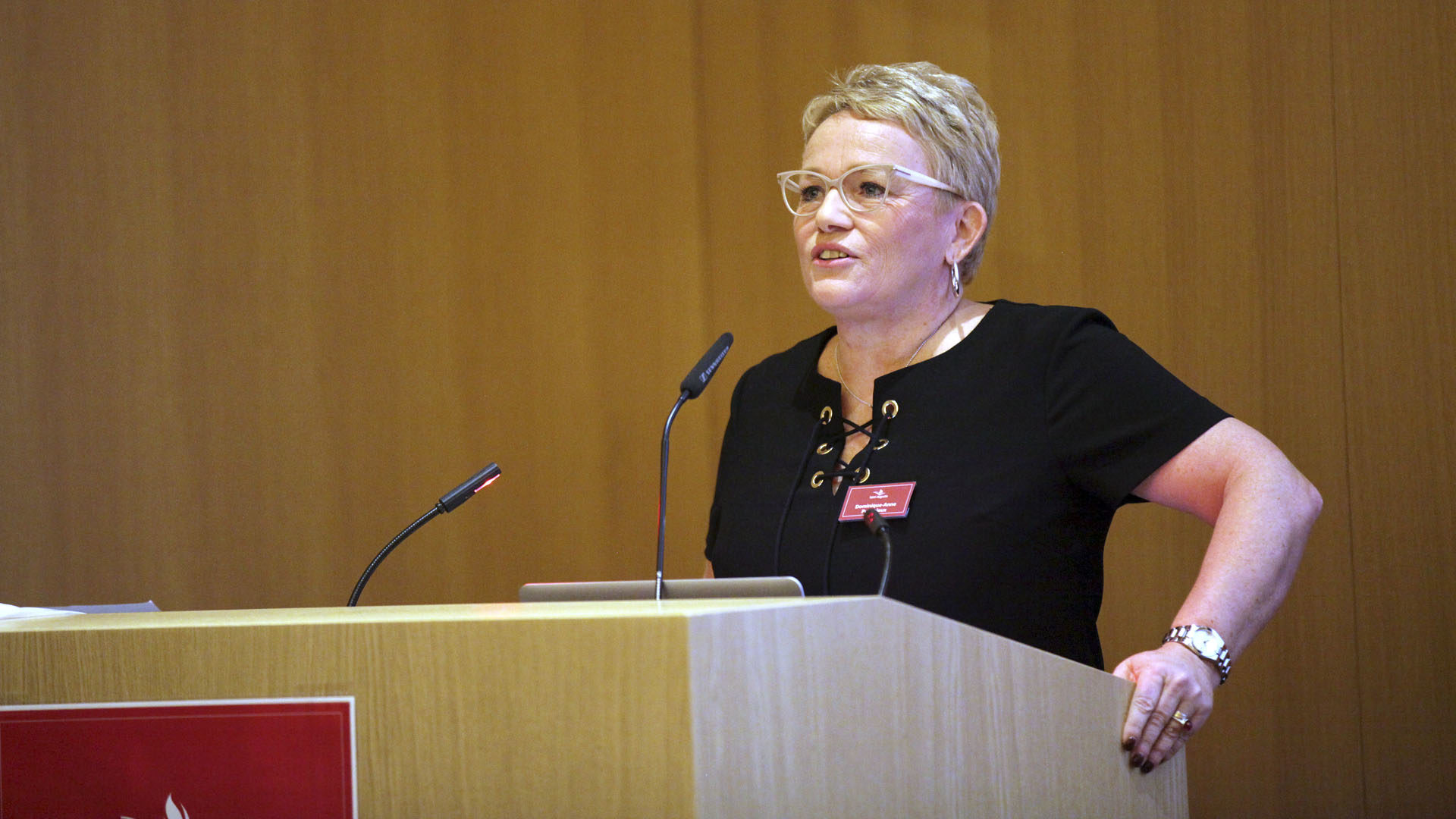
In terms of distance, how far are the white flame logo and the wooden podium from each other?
0.27ft

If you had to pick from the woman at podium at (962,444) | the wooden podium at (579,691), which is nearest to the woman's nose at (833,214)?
the woman at podium at (962,444)

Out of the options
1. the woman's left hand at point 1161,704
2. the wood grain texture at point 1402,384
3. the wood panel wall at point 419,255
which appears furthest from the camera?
the wood panel wall at point 419,255

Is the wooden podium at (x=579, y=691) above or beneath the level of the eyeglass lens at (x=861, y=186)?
beneath

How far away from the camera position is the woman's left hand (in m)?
1.41

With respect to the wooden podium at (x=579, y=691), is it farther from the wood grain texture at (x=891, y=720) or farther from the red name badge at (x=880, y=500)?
the red name badge at (x=880, y=500)

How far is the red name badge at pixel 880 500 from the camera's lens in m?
1.85

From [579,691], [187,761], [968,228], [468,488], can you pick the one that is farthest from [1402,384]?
[187,761]

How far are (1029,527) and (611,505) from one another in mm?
1753

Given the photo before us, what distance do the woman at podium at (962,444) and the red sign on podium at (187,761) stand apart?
2.91ft

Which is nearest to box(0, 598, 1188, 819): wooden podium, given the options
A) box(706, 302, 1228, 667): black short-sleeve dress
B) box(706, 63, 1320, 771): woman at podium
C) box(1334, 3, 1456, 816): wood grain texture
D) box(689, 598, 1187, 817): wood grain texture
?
box(689, 598, 1187, 817): wood grain texture

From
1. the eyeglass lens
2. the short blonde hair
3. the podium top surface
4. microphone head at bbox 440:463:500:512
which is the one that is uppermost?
the short blonde hair

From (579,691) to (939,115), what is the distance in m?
1.41

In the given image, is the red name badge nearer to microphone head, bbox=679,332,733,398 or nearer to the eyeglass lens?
microphone head, bbox=679,332,733,398

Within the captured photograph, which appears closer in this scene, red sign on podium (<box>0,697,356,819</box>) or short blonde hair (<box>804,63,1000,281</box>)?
red sign on podium (<box>0,697,356,819</box>)
